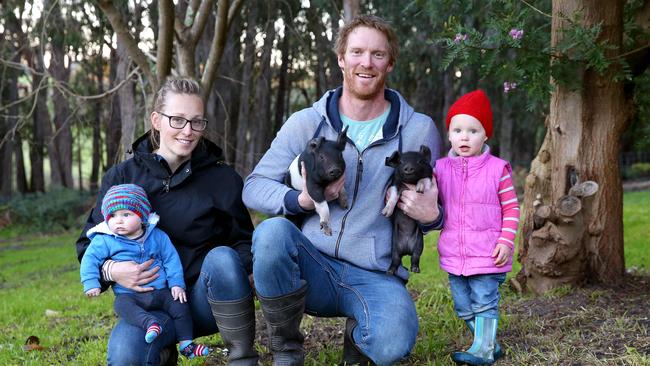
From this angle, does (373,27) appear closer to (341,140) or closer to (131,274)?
(341,140)

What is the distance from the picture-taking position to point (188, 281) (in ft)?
11.8

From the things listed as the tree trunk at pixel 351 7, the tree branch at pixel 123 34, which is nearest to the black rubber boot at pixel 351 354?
the tree branch at pixel 123 34

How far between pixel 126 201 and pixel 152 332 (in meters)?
0.64

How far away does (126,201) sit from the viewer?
3.26 m

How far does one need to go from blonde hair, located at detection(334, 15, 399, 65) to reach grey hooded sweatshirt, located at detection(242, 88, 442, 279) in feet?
1.02

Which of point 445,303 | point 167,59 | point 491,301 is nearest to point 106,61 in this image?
point 167,59

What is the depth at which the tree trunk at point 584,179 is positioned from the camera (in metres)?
4.86

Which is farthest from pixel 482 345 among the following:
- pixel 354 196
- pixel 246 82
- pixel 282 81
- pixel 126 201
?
pixel 282 81

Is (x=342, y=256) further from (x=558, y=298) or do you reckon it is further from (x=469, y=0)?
(x=469, y=0)

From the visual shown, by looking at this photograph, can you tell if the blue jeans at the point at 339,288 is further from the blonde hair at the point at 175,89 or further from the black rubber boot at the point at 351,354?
the blonde hair at the point at 175,89

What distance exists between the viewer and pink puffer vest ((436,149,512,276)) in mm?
3545

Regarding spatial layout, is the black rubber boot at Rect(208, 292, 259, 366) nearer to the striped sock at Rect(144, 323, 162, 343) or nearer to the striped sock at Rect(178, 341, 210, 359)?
the striped sock at Rect(178, 341, 210, 359)

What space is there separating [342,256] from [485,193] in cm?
84

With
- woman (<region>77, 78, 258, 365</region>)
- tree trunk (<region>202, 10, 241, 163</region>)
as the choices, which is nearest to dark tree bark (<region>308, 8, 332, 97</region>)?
tree trunk (<region>202, 10, 241, 163</region>)
